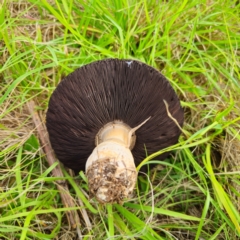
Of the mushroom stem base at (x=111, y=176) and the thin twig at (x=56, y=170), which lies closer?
the mushroom stem base at (x=111, y=176)

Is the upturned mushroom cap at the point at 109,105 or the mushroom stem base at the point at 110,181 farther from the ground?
the upturned mushroom cap at the point at 109,105

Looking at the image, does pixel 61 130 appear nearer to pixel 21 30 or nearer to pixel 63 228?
pixel 63 228

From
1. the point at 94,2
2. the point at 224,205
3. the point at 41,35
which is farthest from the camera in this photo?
the point at 41,35

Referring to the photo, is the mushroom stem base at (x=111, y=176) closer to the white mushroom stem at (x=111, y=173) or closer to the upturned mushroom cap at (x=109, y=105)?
the white mushroom stem at (x=111, y=173)

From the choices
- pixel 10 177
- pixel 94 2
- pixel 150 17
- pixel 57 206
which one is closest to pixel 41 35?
pixel 94 2

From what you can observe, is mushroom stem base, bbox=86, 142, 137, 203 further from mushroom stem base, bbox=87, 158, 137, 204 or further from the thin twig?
the thin twig

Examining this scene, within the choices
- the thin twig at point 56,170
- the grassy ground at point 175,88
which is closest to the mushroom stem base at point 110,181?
the grassy ground at point 175,88
